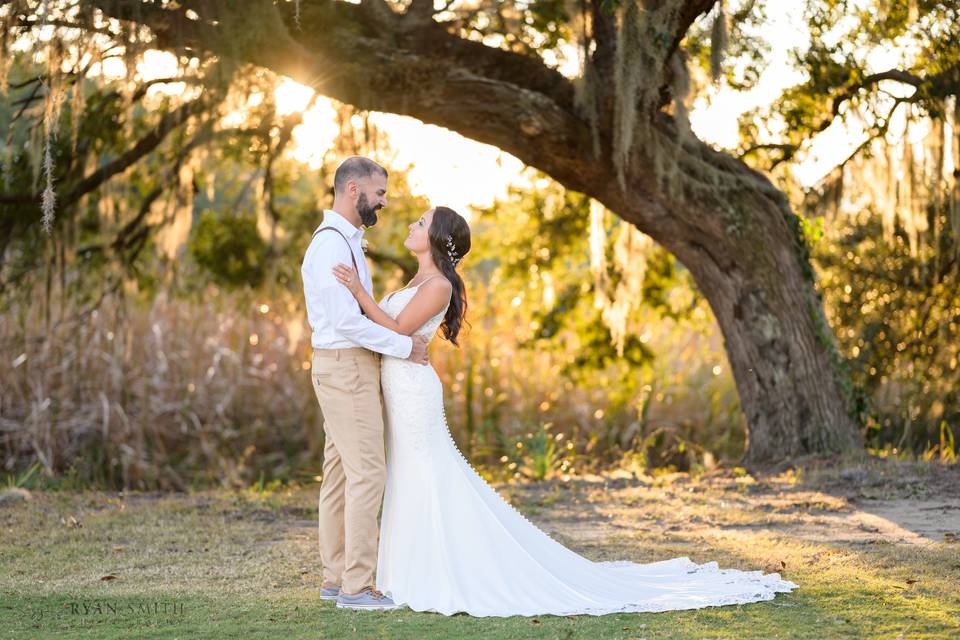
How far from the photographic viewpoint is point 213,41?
7930 millimetres

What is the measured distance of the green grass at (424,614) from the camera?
15.4ft

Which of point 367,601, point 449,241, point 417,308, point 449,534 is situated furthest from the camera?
point 449,241

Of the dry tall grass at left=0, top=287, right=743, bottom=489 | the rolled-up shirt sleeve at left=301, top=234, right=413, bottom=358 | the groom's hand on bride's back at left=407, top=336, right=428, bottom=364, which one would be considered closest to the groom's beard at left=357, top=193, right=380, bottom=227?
the rolled-up shirt sleeve at left=301, top=234, right=413, bottom=358

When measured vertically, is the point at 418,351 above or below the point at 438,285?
below

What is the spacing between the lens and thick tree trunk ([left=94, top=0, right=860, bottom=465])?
8312 millimetres

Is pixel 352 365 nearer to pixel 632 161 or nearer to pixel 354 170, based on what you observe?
pixel 354 170

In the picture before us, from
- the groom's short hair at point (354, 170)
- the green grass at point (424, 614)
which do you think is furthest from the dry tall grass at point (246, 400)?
the groom's short hair at point (354, 170)

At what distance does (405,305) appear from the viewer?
5379 mm

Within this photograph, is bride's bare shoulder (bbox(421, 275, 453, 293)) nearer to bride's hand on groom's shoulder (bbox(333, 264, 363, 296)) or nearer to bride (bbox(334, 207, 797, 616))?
bride (bbox(334, 207, 797, 616))

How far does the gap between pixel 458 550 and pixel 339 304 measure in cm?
→ 114

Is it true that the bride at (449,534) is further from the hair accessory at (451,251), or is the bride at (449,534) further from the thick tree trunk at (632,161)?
the thick tree trunk at (632,161)

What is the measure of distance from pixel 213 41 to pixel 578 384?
6.02m

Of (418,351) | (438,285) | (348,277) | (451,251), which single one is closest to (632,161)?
(451,251)

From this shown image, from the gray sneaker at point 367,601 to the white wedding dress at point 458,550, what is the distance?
51 mm
